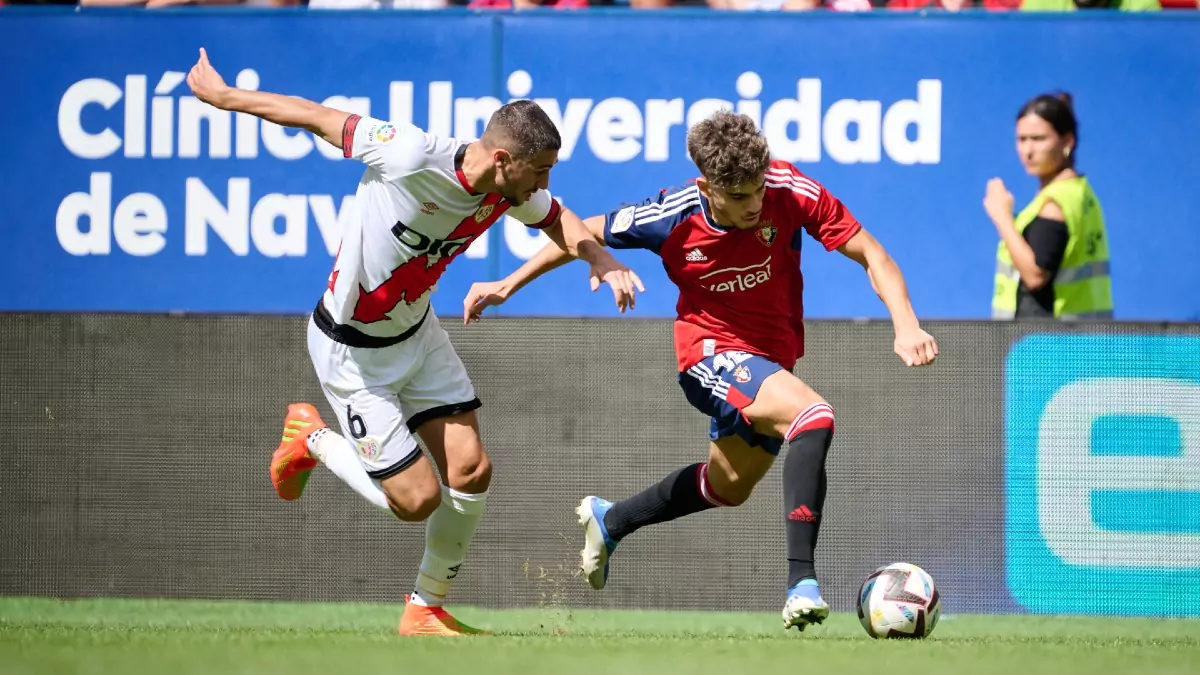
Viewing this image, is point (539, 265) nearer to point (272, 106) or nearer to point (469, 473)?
point (469, 473)

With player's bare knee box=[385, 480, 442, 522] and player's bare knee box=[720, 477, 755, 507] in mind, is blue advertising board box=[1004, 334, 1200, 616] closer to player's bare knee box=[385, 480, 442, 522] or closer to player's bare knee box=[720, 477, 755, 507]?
player's bare knee box=[720, 477, 755, 507]

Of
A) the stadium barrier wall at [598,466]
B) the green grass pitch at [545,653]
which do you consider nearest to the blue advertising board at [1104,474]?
the stadium barrier wall at [598,466]

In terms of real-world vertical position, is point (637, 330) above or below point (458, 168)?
below

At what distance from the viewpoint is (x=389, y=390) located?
585cm

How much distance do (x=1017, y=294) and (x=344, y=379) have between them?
397cm

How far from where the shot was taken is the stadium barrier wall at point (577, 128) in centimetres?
845

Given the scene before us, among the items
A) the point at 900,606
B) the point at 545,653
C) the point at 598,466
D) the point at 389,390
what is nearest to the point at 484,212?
the point at 389,390

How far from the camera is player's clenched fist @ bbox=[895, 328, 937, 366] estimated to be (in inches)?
195

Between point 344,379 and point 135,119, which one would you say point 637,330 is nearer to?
point 344,379

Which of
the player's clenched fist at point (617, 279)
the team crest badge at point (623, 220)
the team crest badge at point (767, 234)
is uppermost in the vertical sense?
the team crest badge at point (623, 220)

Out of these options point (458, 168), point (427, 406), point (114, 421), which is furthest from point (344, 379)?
point (114, 421)

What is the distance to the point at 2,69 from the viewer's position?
8.73 m

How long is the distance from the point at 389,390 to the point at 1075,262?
4087 millimetres

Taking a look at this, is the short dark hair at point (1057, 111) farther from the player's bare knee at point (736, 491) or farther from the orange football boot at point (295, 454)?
the orange football boot at point (295, 454)
